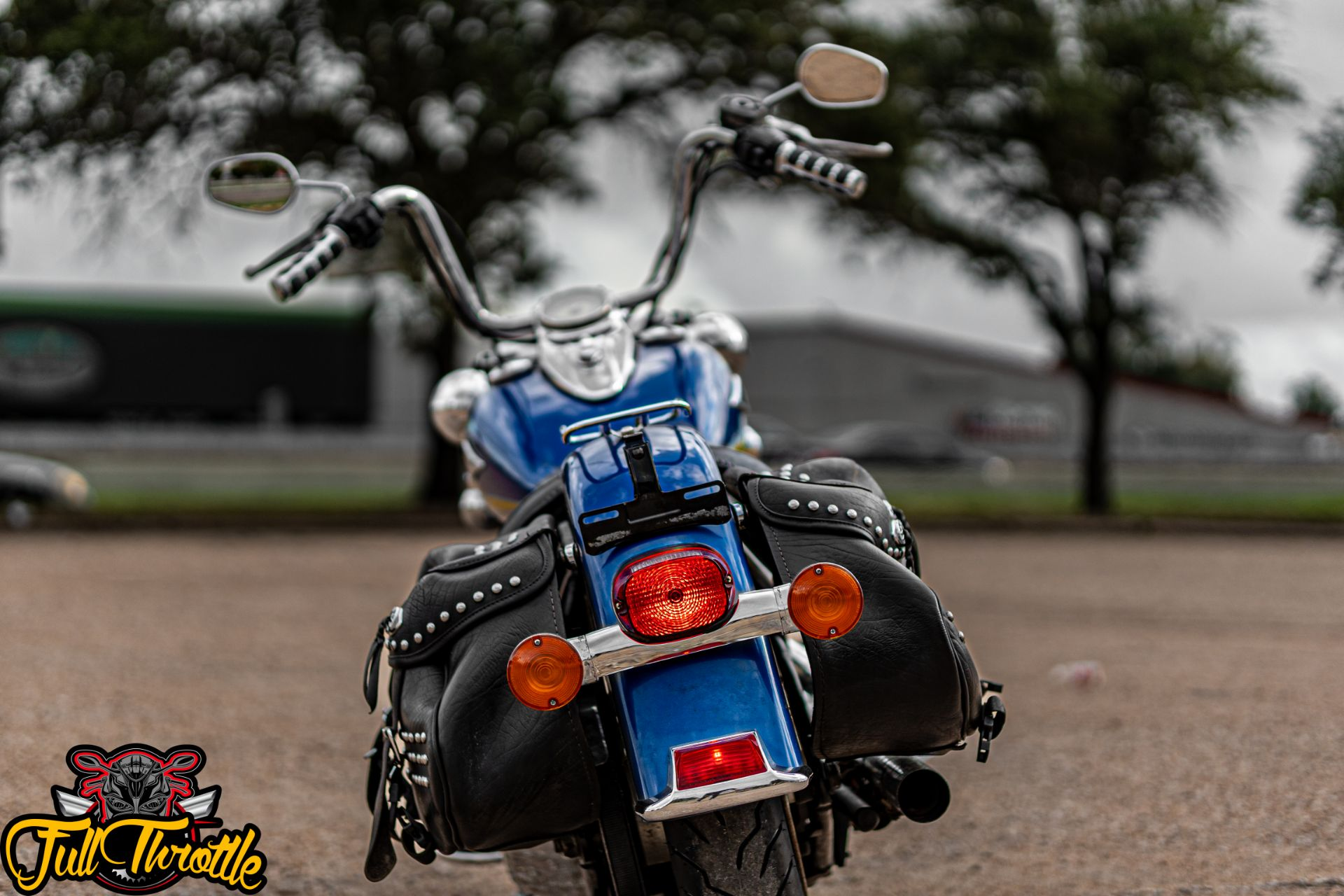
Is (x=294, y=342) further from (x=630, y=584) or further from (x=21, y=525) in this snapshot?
(x=630, y=584)

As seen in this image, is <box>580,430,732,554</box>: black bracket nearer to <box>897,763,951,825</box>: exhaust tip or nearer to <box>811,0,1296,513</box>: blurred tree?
<box>897,763,951,825</box>: exhaust tip

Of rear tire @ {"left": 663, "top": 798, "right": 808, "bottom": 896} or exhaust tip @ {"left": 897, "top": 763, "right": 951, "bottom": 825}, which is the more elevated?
rear tire @ {"left": 663, "top": 798, "right": 808, "bottom": 896}

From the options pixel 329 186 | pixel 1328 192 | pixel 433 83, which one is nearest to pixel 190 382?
pixel 433 83

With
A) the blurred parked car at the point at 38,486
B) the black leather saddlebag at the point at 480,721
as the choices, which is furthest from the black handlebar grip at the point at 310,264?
the blurred parked car at the point at 38,486

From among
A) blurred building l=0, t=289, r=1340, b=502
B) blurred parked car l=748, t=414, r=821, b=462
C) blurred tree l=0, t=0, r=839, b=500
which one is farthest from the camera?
blurred building l=0, t=289, r=1340, b=502

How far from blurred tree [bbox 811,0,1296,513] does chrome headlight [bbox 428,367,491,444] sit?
50.2 ft

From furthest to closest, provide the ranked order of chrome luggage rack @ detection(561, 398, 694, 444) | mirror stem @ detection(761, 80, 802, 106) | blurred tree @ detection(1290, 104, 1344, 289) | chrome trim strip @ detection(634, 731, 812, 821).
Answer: blurred tree @ detection(1290, 104, 1344, 289) < mirror stem @ detection(761, 80, 802, 106) < chrome luggage rack @ detection(561, 398, 694, 444) < chrome trim strip @ detection(634, 731, 812, 821)

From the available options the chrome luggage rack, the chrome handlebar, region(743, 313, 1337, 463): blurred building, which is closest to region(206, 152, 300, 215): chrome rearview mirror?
the chrome handlebar

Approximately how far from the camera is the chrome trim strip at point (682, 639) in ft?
6.01

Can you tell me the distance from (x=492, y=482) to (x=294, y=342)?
27765 millimetres

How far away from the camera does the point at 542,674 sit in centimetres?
181

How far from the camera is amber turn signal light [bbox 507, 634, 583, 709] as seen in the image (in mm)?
1802

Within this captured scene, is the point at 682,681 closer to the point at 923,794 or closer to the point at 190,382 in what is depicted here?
the point at 923,794

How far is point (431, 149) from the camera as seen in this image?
58.4 feet
